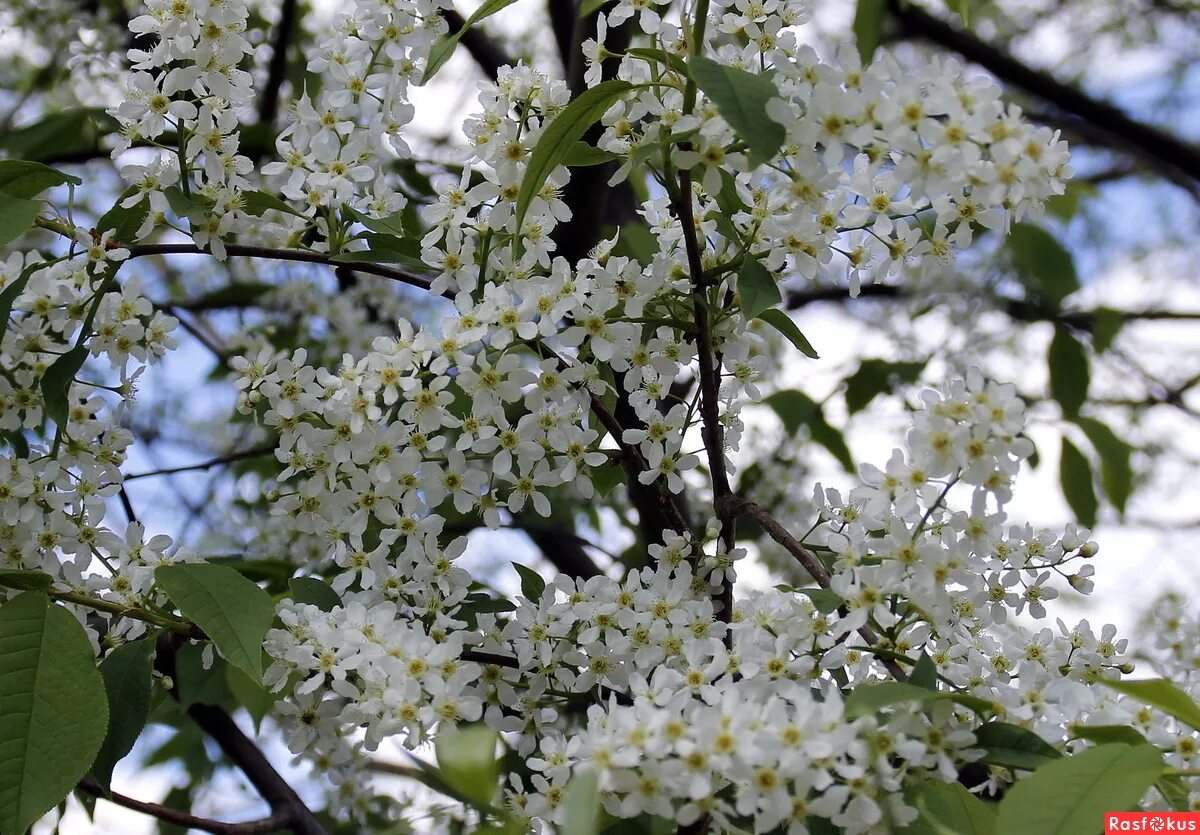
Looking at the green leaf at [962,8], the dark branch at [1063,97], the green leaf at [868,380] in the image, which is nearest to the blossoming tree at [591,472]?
the green leaf at [962,8]

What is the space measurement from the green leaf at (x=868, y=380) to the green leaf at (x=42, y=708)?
218 cm

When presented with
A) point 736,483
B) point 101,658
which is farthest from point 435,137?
point 101,658

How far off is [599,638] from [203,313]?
2.54 metres

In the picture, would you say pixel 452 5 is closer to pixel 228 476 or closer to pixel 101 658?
pixel 101 658

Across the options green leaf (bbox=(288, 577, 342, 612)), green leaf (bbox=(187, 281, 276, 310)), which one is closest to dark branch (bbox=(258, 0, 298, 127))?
Result: green leaf (bbox=(187, 281, 276, 310))

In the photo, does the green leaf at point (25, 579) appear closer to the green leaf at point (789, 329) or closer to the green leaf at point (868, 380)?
the green leaf at point (789, 329)

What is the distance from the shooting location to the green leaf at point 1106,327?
3.32 metres

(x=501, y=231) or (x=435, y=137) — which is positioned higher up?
(x=435, y=137)

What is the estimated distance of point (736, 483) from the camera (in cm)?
323

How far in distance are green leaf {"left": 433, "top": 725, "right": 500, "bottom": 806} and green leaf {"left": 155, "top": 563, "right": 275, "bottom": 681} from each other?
0.42 m

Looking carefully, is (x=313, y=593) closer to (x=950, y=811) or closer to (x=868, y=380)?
(x=950, y=811)

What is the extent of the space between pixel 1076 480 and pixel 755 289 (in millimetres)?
1989

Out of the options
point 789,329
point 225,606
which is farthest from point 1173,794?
point 225,606

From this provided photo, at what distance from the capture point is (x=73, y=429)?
5.53ft
